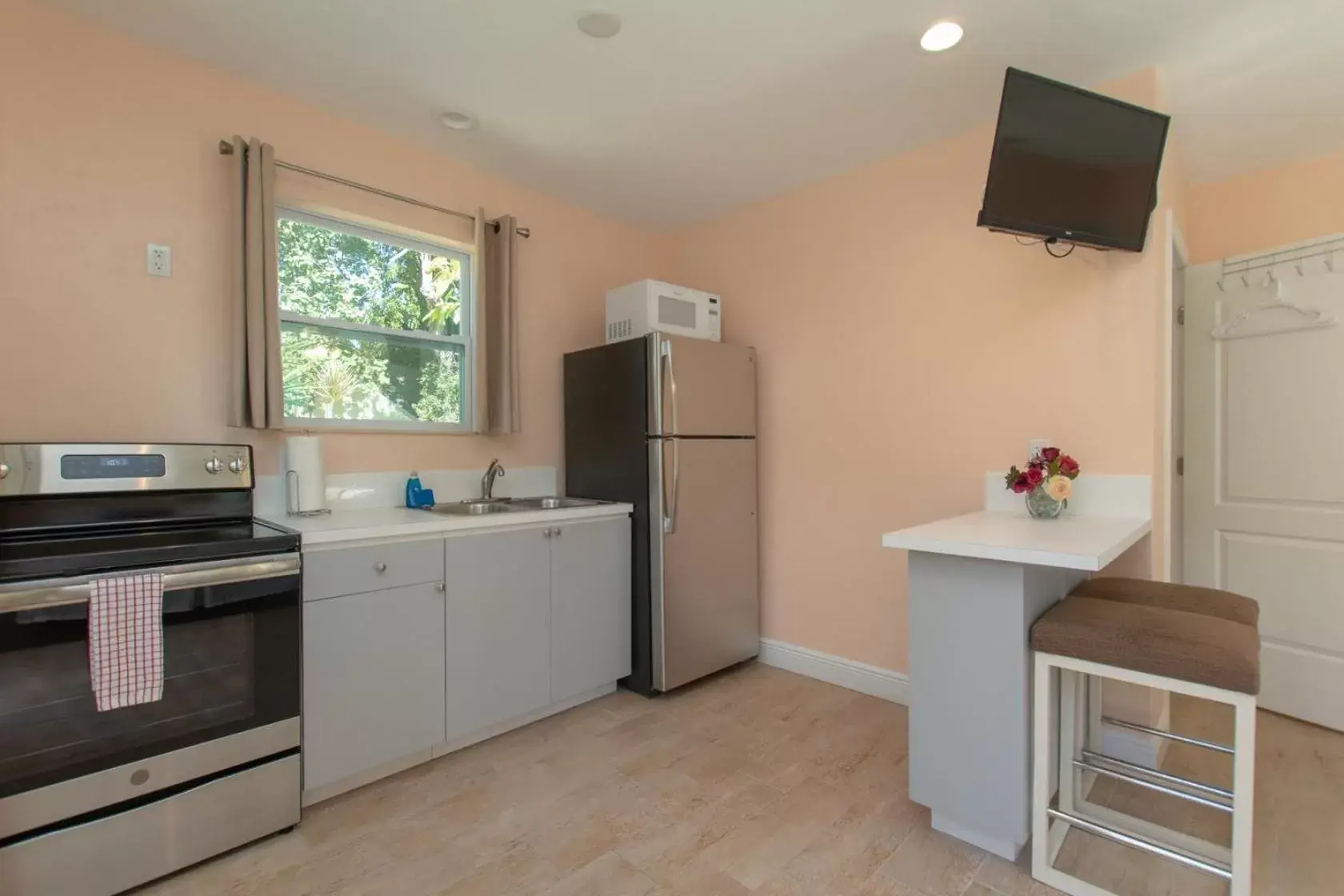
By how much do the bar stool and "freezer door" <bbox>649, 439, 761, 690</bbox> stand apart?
152 cm

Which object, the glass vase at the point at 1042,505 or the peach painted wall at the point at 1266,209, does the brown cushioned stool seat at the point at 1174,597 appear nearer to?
the glass vase at the point at 1042,505

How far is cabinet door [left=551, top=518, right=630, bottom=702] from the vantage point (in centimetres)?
264

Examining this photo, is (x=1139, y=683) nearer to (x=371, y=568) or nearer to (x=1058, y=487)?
(x=1058, y=487)

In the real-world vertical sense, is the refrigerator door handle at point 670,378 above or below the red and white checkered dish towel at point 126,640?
above

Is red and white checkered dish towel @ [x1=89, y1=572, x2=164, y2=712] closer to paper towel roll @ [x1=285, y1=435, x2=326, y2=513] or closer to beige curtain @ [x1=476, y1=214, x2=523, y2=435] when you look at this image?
paper towel roll @ [x1=285, y1=435, x2=326, y2=513]

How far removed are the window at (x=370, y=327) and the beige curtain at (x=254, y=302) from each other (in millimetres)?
108

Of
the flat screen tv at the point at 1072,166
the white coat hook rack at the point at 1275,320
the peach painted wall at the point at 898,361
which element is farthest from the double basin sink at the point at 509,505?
the white coat hook rack at the point at 1275,320

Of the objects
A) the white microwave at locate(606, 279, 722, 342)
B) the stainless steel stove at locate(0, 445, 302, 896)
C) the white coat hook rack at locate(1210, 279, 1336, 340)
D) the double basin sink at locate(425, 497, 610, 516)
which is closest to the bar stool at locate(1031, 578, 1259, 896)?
Result: the white coat hook rack at locate(1210, 279, 1336, 340)

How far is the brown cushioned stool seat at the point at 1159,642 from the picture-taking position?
1.41 m

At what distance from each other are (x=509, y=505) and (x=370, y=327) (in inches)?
39.5

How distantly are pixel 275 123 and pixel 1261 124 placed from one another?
3.94 meters

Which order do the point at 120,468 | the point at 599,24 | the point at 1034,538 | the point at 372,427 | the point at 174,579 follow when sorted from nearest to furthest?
the point at 174,579
the point at 1034,538
the point at 120,468
the point at 599,24
the point at 372,427

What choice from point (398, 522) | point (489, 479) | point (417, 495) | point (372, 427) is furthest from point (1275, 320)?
point (372, 427)

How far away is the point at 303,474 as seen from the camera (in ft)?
7.63
